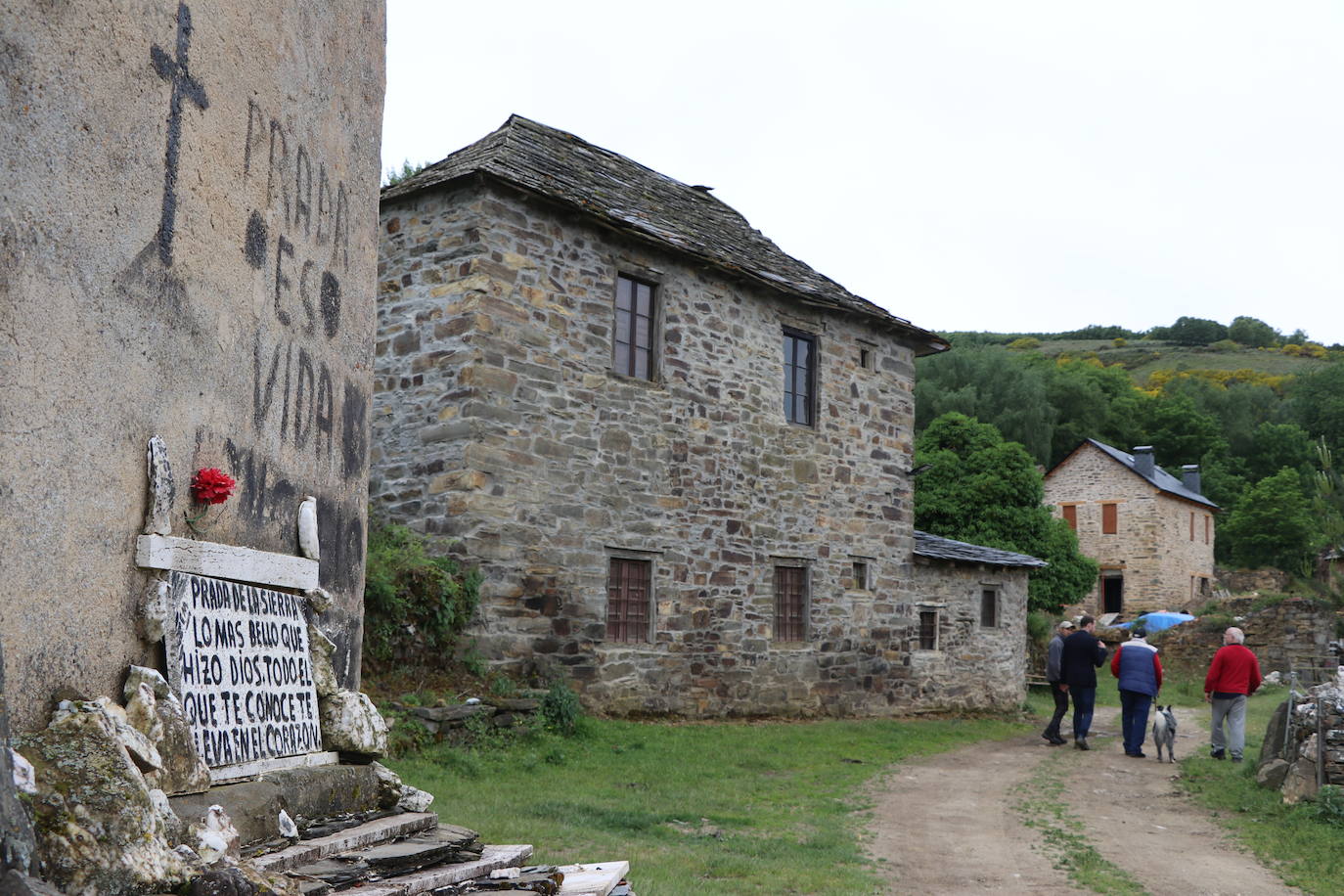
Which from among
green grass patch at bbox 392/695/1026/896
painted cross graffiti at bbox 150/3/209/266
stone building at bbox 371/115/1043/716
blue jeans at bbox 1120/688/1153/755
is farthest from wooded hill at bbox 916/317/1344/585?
painted cross graffiti at bbox 150/3/209/266

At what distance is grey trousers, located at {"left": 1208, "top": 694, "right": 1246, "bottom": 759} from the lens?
40.1ft

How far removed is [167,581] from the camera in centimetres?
359

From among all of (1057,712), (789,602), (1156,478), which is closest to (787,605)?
(789,602)

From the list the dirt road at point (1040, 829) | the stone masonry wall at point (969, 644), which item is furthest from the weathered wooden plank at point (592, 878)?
the stone masonry wall at point (969, 644)

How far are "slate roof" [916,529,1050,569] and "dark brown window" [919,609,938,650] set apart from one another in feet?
3.10

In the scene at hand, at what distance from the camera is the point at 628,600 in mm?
13125

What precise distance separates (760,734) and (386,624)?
15.9ft

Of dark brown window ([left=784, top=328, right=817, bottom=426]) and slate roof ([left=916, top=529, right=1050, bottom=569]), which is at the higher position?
dark brown window ([left=784, top=328, right=817, bottom=426])

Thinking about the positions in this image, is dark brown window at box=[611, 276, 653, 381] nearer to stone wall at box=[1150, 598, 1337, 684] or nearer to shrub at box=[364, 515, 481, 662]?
shrub at box=[364, 515, 481, 662]

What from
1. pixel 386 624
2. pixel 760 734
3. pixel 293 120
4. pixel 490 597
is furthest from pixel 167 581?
pixel 760 734

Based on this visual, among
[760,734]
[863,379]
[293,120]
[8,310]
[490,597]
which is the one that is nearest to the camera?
[8,310]

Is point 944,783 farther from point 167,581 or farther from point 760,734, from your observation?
point 167,581

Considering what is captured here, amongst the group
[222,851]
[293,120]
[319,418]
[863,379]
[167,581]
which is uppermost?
[863,379]

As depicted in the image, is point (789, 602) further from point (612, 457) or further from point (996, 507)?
point (996, 507)
